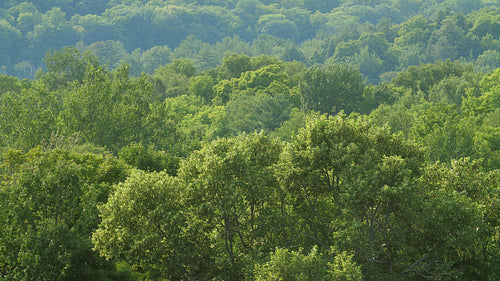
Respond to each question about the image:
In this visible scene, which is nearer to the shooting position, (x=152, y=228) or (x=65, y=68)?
(x=152, y=228)

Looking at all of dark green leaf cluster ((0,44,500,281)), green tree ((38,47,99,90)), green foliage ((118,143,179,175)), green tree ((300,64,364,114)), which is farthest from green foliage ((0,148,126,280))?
green tree ((38,47,99,90))

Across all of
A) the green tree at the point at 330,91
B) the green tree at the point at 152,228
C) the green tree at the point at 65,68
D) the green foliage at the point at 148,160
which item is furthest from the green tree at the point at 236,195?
the green tree at the point at 65,68

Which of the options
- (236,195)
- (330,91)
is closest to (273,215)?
(236,195)

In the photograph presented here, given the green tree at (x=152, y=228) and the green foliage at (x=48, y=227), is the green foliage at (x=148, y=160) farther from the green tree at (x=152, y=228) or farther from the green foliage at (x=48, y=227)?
the green tree at (x=152, y=228)

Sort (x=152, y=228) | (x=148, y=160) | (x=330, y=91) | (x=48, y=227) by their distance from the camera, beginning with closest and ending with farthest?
1. (x=48, y=227)
2. (x=152, y=228)
3. (x=148, y=160)
4. (x=330, y=91)

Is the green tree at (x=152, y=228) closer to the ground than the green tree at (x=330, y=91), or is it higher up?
closer to the ground

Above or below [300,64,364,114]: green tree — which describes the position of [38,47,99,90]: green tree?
above

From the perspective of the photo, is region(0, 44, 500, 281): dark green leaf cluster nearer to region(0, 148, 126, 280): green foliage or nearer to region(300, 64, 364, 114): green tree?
region(0, 148, 126, 280): green foliage

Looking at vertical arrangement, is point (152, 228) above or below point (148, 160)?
→ below

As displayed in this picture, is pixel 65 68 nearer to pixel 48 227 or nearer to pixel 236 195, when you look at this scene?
pixel 48 227

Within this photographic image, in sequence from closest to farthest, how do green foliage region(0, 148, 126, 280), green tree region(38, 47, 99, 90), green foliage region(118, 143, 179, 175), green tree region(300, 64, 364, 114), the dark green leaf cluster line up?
green foliage region(0, 148, 126, 280) < the dark green leaf cluster < green foliage region(118, 143, 179, 175) < green tree region(300, 64, 364, 114) < green tree region(38, 47, 99, 90)

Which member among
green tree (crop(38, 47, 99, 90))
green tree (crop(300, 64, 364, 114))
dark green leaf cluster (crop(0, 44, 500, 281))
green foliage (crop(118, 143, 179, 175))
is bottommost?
dark green leaf cluster (crop(0, 44, 500, 281))

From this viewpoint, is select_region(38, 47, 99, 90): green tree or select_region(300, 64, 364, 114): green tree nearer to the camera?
select_region(300, 64, 364, 114): green tree

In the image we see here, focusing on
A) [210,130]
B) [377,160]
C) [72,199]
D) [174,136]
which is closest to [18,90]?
[210,130]
